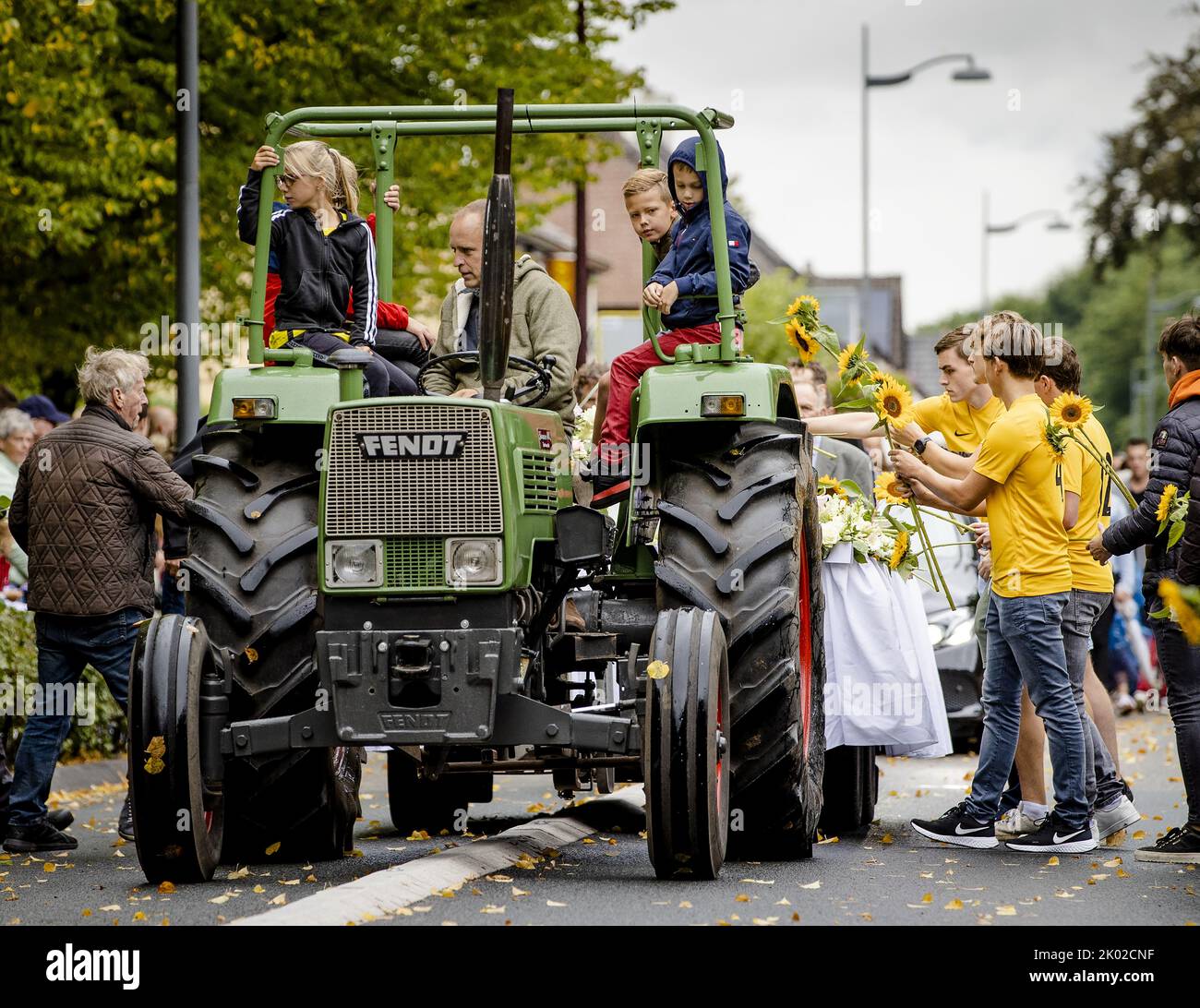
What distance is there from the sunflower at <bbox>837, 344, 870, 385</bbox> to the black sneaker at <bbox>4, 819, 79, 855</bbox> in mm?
4081

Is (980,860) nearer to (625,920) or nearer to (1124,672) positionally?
(625,920)

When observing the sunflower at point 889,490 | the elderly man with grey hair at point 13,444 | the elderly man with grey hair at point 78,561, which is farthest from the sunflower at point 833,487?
the elderly man with grey hair at point 13,444

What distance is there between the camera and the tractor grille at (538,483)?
7.14m

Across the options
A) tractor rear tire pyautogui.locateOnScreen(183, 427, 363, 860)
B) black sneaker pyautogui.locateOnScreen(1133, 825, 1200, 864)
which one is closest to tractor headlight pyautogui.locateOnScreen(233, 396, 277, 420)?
tractor rear tire pyautogui.locateOnScreen(183, 427, 363, 860)

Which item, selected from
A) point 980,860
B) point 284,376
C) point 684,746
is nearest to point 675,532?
point 684,746

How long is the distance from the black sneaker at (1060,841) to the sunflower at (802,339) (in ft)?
7.69

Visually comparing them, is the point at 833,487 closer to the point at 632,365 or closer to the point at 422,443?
the point at 632,365

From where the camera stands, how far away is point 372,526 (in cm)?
686

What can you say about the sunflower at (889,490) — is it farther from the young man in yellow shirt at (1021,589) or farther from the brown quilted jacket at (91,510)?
the brown quilted jacket at (91,510)

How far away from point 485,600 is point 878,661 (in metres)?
3.36

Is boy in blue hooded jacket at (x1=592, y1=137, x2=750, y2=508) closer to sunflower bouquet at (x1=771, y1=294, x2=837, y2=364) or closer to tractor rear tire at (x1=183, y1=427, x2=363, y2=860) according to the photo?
sunflower bouquet at (x1=771, y1=294, x2=837, y2=364)

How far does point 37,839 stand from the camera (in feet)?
30.5

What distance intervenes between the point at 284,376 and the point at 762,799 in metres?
2.38

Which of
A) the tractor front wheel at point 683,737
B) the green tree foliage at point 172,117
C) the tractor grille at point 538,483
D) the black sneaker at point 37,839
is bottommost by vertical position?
the black sneaker at point 37,839
